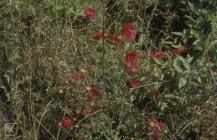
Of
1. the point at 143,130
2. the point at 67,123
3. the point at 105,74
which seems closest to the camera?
the point at 67,123

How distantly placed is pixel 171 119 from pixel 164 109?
8 cm

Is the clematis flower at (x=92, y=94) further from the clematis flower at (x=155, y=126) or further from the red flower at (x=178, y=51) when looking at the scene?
the red flower at (x=178, y=51)

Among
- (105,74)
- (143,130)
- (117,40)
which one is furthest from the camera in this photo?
(117,40)

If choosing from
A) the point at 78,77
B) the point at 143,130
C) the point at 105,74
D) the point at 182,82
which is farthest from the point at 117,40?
the point at 143,130

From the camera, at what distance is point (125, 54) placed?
363 centimetres

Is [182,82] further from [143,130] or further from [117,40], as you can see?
[117,40]

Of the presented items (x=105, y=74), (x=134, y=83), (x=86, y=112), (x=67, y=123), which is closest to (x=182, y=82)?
(x=134, y=83)

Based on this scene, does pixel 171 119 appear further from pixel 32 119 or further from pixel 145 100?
pixel 32 119

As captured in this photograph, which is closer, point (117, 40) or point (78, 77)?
point (78, 77)

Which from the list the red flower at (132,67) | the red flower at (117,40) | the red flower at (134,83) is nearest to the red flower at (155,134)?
the red flower at (134,83)

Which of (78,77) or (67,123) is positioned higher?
(78,77)

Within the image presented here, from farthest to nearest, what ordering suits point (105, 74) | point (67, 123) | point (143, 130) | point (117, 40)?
1. point (117, 40)
2. point (105, 74)
3. point (143, 130)
4. point (67, 123)

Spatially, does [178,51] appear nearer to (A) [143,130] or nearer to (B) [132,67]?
(B) [132,67]

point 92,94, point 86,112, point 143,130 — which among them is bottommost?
point 143,130
